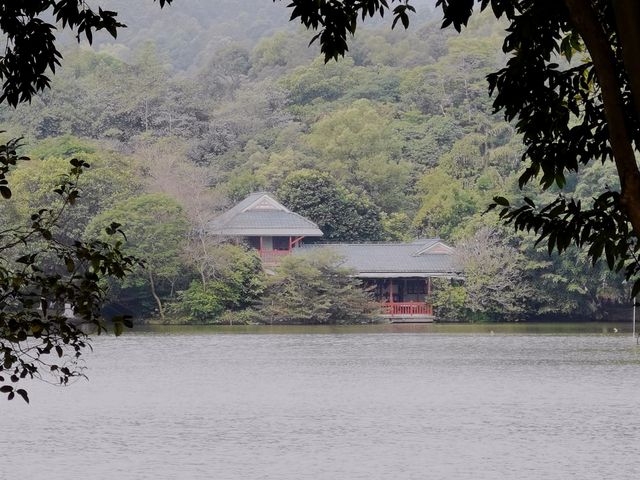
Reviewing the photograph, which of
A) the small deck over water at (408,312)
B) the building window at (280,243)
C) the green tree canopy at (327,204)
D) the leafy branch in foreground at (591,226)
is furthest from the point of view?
the green tree canopy at (327,204)

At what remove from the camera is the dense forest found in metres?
36.2

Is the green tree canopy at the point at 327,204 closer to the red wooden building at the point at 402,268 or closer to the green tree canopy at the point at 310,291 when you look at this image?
the red wooden building at the point at 402,268

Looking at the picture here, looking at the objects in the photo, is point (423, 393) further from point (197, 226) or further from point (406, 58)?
point (406, 58)

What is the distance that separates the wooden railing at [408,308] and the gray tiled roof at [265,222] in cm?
300

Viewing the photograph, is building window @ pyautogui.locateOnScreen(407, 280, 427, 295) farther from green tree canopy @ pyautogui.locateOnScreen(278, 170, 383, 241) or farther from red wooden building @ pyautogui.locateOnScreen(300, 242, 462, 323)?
green tree canopy @ pyautogui.locateOnScreen(278, 170, 383, 241)

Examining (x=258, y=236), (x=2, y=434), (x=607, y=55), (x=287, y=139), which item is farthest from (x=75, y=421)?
(x=287, y=139)

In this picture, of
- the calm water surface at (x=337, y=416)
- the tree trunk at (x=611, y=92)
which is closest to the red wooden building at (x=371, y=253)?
the calm water surface at (x=337, y=416)

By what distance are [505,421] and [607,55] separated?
13.4 meters

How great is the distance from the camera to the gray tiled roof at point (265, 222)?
38656mm

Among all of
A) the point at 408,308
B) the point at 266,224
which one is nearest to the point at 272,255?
the point at 266,224

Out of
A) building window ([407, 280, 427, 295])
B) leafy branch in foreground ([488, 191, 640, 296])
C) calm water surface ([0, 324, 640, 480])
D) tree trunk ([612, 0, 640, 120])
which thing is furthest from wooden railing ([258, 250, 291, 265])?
tree trunk ([612, 0, 640, 120])

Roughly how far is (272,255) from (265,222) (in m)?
1.03

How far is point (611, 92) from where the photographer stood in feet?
8.38

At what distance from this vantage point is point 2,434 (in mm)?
14578
